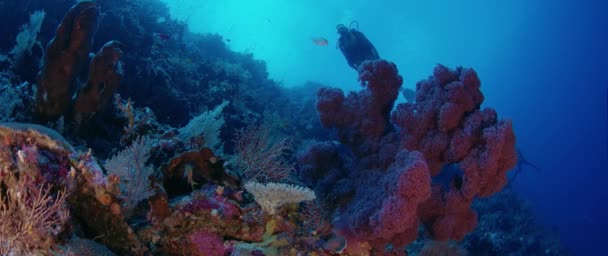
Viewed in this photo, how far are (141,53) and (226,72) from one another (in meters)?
3.31

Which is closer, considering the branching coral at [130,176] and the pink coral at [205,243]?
the branching coral at [130,176]

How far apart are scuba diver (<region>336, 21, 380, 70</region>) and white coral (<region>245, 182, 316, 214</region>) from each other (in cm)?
695

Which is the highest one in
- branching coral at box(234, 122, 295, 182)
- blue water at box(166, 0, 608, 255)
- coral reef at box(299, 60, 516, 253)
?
blue water at box(166, 0, 608, 255)

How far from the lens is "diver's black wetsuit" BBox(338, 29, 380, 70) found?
10.0 m

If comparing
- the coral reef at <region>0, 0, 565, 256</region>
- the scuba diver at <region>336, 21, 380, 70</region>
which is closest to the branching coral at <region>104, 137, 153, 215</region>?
the coral reef at <region>0, 0, 565, 256</region>

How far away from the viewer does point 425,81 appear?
497 cm

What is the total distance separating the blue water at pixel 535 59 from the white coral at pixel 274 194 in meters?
43.6

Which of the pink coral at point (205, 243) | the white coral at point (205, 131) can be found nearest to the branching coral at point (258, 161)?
the white coral at point (205, 131)

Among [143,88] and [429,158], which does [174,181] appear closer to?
[429,158]

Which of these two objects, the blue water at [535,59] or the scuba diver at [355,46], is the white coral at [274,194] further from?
the blue water at [535,59]

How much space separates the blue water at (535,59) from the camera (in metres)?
53.0

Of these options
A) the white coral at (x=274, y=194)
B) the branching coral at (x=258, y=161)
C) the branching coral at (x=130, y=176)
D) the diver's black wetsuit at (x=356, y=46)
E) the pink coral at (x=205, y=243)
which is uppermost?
the diver's black wetsuit at (x=356, y=46)

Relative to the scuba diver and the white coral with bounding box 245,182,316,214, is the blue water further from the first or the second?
the white coral with bounding box 245,182,316,214

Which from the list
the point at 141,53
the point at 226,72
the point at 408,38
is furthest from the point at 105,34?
the point at 408,38
